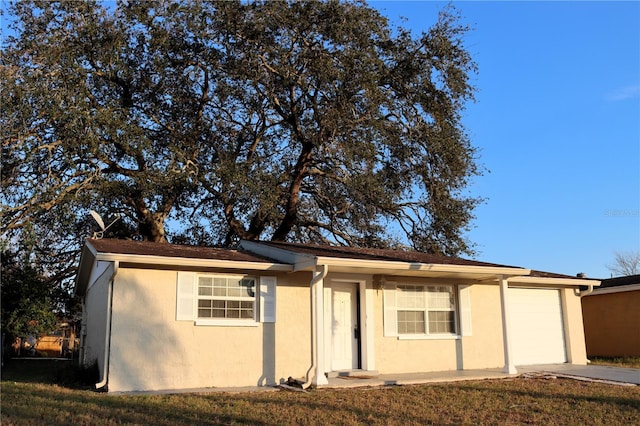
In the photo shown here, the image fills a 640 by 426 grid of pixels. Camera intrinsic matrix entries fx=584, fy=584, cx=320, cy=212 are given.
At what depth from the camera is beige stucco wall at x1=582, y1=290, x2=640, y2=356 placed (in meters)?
19.4

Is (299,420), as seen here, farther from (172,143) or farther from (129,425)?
(172,143)

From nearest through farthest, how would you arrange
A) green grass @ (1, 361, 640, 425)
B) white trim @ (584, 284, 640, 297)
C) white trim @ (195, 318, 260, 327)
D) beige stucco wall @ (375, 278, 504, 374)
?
green grass @ (1, 361, 640, 425) → white trim @ (195, 318, 260, 327) → beige stucco wall @ (375, 278, 504, 374) → white trim @ (584, 284, 640, 297)

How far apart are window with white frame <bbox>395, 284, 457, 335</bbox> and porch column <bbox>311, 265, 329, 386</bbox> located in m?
2.77

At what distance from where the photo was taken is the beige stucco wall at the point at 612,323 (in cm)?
1942

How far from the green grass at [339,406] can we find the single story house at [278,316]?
1.19 meters

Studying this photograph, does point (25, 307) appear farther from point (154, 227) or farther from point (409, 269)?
point (409, 269)

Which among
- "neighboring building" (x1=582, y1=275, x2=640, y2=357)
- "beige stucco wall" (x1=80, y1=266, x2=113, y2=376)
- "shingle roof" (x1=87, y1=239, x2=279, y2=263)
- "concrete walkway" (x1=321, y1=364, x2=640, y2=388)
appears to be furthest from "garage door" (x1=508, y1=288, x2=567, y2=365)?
"beige stucco wall" (x1=80, y1=266, x2=113, y2=376)

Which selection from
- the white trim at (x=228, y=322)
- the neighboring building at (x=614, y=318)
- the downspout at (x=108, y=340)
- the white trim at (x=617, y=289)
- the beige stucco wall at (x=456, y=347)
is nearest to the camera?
the downspout at (x=108, y=340)

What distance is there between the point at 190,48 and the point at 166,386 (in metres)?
12.2

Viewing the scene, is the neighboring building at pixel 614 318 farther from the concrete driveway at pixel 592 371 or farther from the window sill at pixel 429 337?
→ the window sill at pixel 429 337

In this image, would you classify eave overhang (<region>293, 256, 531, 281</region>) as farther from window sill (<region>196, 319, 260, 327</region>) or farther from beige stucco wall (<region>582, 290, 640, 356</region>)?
beige stucco wall (<region>582, 290, 640, 356</region>)

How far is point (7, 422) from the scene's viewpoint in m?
7.34

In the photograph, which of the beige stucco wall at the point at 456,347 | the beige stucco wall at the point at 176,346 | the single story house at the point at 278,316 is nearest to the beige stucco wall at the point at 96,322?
the single story house at the point at 278,316

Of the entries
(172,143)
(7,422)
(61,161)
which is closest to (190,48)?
(172,143)
